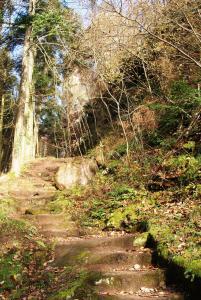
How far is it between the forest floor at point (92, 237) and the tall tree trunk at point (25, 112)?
2697mm

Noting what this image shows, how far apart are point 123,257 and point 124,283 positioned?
886 millimetres

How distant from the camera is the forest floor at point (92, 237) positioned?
19.6ft

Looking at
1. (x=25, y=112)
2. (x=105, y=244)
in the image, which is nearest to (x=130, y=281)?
(x=105, y=244)

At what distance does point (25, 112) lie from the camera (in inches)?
610

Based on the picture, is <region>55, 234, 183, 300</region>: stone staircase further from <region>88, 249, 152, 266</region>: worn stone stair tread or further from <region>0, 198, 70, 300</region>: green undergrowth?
<region>0, 198, 70, 300</region>: green undergrowth

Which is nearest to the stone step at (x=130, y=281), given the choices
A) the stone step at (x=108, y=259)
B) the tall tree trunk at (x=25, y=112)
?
the stone step at (x=108, y=259)

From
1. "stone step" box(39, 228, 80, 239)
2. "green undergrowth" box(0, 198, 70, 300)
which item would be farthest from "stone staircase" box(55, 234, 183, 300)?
"stone step" box(39, 228, 80, 239)

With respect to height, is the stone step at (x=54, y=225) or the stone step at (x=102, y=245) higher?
the stone step at (x=54, y=225)

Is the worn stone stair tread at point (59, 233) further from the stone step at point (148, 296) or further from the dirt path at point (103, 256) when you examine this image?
the stone step at point (148, 296)

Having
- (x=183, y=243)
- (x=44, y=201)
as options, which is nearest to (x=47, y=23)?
(x=44, y=201)

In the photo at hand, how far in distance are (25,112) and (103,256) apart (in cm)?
962

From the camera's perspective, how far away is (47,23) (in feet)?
48.1

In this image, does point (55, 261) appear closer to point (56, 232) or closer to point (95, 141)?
point (56, 232)

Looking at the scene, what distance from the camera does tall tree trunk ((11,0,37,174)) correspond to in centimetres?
1502
